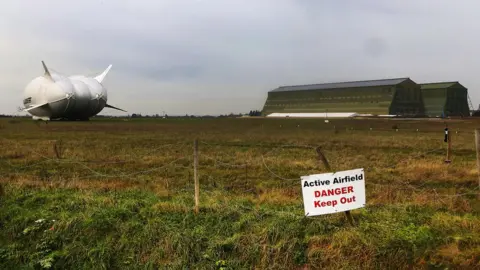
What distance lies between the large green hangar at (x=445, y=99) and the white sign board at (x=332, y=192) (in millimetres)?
112568

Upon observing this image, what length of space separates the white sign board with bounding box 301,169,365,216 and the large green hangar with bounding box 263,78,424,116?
101968 millimetres

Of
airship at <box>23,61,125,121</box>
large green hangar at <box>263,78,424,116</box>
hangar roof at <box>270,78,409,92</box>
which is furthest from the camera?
hangar roof at <box>270,78,409,92</box>

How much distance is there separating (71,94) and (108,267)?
249ft

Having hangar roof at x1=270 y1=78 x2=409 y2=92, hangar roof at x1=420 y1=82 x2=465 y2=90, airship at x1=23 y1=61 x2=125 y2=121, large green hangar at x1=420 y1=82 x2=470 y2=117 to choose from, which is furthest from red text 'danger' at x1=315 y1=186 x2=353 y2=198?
hangar roof at x1=420 y1=82 x2=465 y2=90

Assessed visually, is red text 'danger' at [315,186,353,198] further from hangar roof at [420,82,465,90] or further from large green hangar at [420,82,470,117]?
hangar roof at [420,82,465,90]

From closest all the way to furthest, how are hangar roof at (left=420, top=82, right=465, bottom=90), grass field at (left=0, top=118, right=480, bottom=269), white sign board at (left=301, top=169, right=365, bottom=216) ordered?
1. grass field at (left=0, top=118, right=480, bottom=269)
2. white sign board at (left=301, top=169, right=365, bottom=216)
3. hangar roof at (left=420, top=82, right=465, bottom=90)

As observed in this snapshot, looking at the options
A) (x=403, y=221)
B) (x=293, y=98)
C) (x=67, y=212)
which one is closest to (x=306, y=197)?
(x=403, y=221)

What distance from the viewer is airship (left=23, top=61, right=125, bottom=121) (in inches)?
2921

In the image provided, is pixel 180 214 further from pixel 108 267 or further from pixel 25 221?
pixel 25 221

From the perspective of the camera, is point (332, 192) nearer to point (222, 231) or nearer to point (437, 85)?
point (222, 231)

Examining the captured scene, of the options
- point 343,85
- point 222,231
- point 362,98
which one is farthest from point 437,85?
point 222,231

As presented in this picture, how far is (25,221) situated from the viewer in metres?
7.57

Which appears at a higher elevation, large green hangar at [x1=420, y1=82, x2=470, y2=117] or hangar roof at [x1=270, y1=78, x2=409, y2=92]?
hangar roof at [x1=270, y1=78, x2=409, y2=92]

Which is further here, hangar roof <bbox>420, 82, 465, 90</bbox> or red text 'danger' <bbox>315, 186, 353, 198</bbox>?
hangar roof <bbox>420, 82, 465, 90</bbox>
